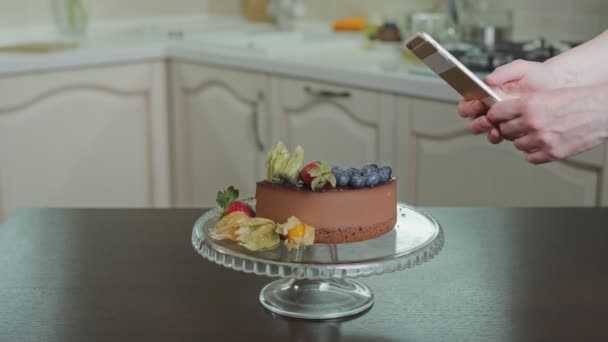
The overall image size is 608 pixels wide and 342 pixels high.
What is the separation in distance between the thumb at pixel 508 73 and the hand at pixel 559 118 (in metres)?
0.20

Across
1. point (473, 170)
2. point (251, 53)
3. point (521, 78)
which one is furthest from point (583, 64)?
point (251, 53)

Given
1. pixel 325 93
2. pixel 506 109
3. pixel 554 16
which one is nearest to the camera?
pixel 506 109

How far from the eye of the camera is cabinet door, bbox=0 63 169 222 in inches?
113

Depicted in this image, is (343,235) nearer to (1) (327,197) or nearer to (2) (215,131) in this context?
(1) (327,197)

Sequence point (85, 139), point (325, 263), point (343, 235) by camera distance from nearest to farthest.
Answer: point (325, 263) → point (343, 235) → point (85, 139)

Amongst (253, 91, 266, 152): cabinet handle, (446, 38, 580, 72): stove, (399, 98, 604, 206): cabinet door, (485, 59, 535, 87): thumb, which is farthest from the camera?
(253, 91, 266, 152): cabinet handle

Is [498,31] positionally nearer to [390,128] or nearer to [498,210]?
[390,128]

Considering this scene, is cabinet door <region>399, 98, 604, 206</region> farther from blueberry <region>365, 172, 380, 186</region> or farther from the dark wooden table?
blueberry <region>365, 172, 380, 186</region>

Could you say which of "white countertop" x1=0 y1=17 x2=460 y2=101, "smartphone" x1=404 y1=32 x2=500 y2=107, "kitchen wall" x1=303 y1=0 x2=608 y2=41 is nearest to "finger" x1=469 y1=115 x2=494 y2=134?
"smartphone" x1=404 y1=32 x2=500 y2=107

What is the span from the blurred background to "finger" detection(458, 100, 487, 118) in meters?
0.87

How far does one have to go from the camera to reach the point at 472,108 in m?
1.29

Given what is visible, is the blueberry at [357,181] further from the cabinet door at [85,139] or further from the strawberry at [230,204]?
the cabinet door at [85,139]

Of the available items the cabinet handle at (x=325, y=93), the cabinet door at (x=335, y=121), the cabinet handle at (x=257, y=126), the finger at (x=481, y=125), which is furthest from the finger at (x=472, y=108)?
the cabinet handle at (x=257, y=126)

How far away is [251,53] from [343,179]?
5.96ft
